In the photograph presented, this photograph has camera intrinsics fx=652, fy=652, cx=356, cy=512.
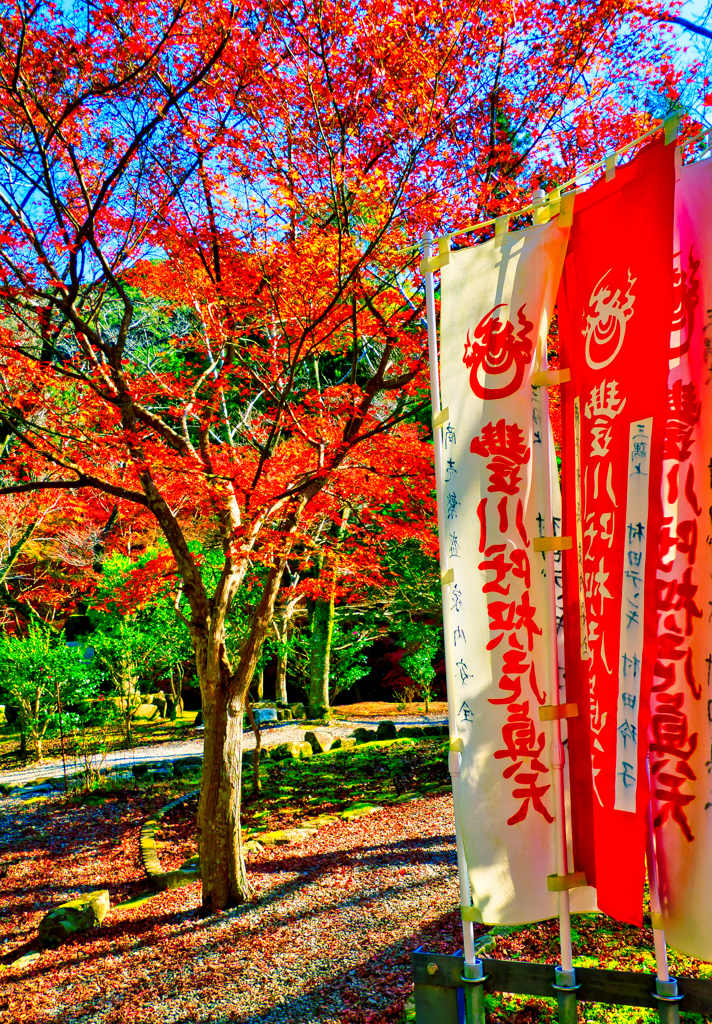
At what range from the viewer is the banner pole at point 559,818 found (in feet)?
7.80

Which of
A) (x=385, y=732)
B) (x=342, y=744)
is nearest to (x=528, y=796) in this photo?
(x=342, y=744)

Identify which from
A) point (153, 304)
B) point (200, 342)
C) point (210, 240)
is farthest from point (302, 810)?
point (153, 304)

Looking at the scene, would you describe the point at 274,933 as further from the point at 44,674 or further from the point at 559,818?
the point at 44,674

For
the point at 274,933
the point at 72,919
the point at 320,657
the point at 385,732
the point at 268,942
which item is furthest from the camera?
the point at 320,657

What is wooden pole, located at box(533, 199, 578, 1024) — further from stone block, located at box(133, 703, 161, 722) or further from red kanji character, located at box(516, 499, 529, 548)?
stone block, located at box(133, 703, 161, 722)

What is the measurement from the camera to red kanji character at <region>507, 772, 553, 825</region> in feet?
8.18

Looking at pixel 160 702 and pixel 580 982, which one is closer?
pixel 580 982

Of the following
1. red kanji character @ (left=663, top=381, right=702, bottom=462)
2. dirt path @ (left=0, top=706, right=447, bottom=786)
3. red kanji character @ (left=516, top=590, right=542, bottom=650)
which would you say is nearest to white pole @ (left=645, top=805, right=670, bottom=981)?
red kanji character @ (left=516, top=590, right=542, bottom=650)

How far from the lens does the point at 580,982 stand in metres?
2.40

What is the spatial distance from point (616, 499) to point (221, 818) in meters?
5.03

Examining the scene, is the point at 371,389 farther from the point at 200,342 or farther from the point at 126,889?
the point at 126,889

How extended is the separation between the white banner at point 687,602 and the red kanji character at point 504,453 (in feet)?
1.76

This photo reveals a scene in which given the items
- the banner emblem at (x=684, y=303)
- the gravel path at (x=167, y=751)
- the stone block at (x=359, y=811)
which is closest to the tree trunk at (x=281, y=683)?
the gravel path at (x=167, y=751)

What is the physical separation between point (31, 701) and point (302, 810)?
7.87m
